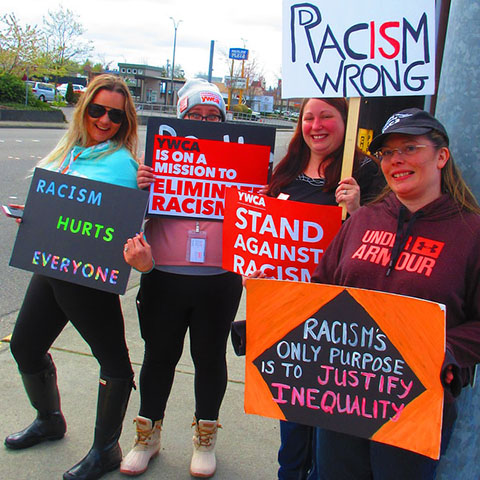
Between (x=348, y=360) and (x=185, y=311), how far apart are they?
1.01 meters

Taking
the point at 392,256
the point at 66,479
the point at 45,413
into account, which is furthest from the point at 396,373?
the point at 45,413

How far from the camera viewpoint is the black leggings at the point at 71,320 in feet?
8.13

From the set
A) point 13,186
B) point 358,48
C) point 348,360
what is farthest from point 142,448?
point 13,186

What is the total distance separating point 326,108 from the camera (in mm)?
2350

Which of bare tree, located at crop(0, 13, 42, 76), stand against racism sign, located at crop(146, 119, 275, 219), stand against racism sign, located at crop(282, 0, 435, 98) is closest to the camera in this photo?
stand against racism sign, located at crop(282, 0, 435, 98)

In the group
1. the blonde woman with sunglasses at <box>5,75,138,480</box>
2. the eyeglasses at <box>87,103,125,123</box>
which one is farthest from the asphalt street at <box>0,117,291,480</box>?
the eyeglasses at <box>87,103,125,123</box>

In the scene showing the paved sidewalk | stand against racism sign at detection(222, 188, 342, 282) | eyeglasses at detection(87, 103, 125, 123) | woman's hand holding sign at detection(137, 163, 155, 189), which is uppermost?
eyeglasses at detection(87, 103, 125, 123)

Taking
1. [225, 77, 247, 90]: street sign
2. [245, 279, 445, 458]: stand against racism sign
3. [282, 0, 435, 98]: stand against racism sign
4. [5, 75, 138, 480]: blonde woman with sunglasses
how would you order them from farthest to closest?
1. [225, 77, 247, 90]: street sign
2. [5, 75, 138, 480]: blonde woman with sunglasses
3. [282, 0, 435, 98]: stand against racism sign
4. [245, 279, 445, 458]: stand against racism sign

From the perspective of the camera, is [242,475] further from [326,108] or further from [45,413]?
[326,108]

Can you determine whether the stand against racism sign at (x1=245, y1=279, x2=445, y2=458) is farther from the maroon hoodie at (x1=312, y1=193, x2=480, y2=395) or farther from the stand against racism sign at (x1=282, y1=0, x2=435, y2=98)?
the stand against racism sign at (x1=282, y1=0, x2=435, y2=98)

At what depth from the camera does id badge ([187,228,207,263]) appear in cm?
256

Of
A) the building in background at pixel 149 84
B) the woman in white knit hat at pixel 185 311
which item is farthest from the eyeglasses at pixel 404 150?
the building in background at pixel 149 84

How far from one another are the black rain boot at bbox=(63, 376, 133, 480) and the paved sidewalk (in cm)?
8

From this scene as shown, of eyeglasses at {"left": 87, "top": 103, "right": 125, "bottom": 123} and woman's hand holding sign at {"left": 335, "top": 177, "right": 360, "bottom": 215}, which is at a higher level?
eyeglasses at {"left": 87, "top": 103, "right": 125, "bottom": 123}
